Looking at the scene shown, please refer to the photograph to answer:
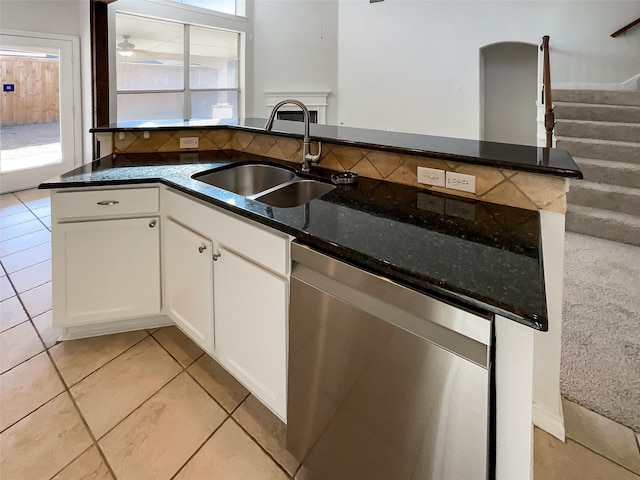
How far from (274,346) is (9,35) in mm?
5771

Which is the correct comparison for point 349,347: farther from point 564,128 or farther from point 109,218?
point 564,128

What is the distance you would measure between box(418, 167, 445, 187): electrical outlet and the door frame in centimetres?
556

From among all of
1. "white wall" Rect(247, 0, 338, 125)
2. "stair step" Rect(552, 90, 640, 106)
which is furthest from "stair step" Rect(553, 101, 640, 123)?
"white wall" Rect(247, 0, 338, 125)

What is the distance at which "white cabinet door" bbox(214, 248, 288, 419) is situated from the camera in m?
1.42

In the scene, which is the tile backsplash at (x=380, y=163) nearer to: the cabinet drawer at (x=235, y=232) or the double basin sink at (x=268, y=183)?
the double basin sink at (x=268, y=183)

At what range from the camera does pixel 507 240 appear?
3.83 ft

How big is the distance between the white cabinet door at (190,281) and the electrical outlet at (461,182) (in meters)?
1.03

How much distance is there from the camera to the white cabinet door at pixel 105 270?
1.97m

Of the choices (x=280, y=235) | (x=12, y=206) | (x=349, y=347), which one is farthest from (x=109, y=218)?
(x=12, y=206)

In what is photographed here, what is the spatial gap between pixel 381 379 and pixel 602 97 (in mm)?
5321

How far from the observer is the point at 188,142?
2.67 metres

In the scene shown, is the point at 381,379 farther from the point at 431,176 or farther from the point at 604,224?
the point at 604,224

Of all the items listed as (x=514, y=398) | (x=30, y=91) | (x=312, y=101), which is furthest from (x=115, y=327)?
(x=312, y=101)

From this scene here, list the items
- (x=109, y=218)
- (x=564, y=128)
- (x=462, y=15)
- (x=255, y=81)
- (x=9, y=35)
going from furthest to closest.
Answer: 1. (x=255, y=81)
2. (x=462, y=15)
3. (x=9, y=35)
4. (x=564, y=128)
5. (x=109, y=218)
